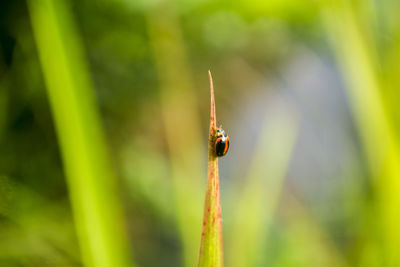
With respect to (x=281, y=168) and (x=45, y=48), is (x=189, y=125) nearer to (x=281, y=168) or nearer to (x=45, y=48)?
(x=281, y=168)

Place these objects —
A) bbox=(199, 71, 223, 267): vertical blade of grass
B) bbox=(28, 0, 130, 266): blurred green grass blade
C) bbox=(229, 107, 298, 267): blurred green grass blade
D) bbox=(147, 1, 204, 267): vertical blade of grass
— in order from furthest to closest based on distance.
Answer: bbox=(147, 1, 204, 267): vertical blade of grass → bbox=(229, 107, 298, 267): blurred green grass blade → bbox=(28, 0, 130, 266): blurred green grass blade → bbox=(199, 71, 223, 267): vertical blade of grass

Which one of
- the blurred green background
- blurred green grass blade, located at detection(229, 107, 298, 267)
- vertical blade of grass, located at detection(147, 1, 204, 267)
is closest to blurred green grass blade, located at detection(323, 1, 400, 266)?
the blurred green background

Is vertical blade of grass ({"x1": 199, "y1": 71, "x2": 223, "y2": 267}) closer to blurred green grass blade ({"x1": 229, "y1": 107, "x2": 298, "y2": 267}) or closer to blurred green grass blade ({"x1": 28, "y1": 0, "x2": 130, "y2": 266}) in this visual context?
blurred green grass blade ({"x1": 28, "y1": 0, "x2": 130, "y2": 266})

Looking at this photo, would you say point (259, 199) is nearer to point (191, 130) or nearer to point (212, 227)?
point (191, 130)

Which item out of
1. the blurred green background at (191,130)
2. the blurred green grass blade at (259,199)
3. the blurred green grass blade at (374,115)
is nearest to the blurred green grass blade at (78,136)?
the blurred green background at (191,130)

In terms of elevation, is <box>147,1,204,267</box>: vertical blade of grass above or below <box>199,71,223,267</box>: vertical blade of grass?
above

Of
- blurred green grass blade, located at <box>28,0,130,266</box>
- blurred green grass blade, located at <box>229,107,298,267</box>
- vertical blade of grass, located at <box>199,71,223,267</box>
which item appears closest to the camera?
vertical blade of grass, located at <box>199,71,223,267</box>

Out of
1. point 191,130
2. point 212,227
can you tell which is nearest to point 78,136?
point 212,227
